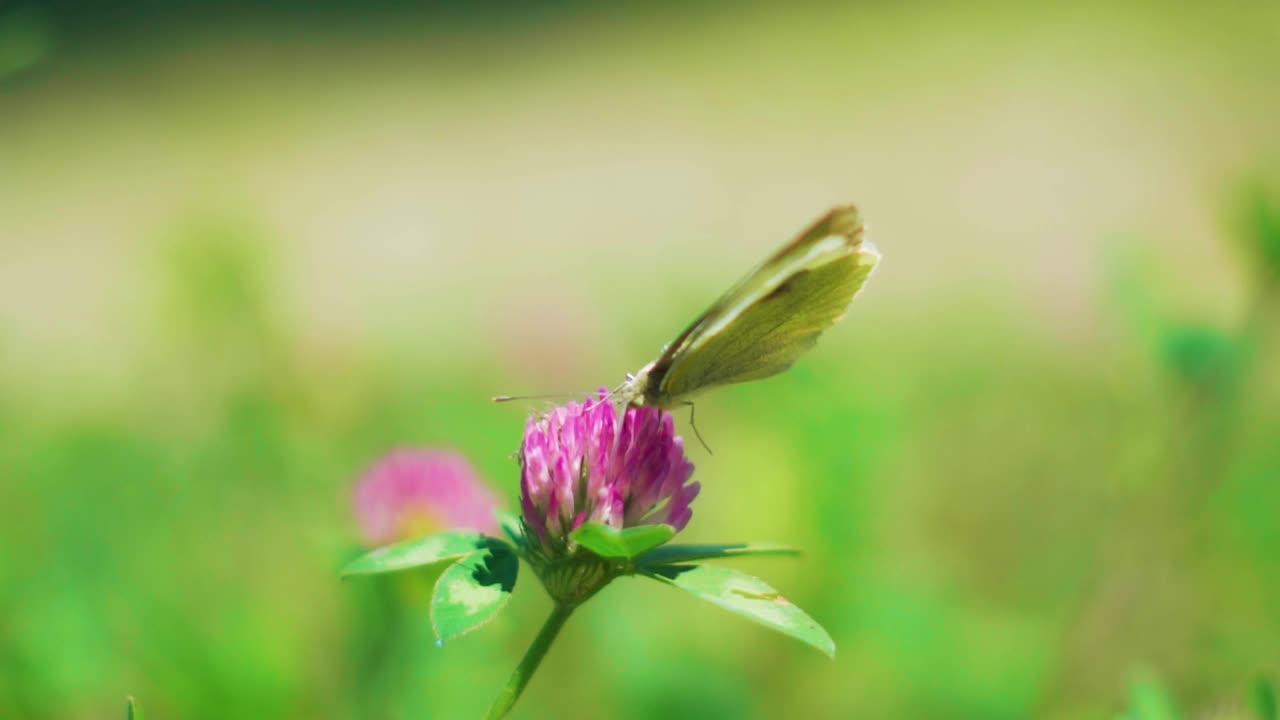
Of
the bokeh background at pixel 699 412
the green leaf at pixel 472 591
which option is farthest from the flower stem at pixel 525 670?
the bokeh background at pixel 699 412

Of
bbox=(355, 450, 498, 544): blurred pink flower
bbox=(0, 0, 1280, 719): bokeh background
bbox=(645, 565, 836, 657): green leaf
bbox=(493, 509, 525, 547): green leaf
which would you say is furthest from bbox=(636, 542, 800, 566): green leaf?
bbox=(355, 450, 498, 544): blurred pink flower

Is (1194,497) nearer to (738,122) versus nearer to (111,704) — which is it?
(111,704)

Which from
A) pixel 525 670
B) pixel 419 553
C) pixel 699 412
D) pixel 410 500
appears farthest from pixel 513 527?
pixel 699 412

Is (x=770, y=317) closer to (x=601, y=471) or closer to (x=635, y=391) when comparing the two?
(x=635, y=391)

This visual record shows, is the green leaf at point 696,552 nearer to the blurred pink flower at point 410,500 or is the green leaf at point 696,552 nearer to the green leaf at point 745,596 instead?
the green leaf at point 745,596

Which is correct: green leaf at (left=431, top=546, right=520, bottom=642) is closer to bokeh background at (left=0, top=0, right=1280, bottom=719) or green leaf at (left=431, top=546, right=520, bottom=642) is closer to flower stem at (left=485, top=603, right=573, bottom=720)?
flower stem at (left=485, top=603, right=573, bottom=720)

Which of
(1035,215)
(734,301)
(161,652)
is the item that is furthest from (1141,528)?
(1035,215)
